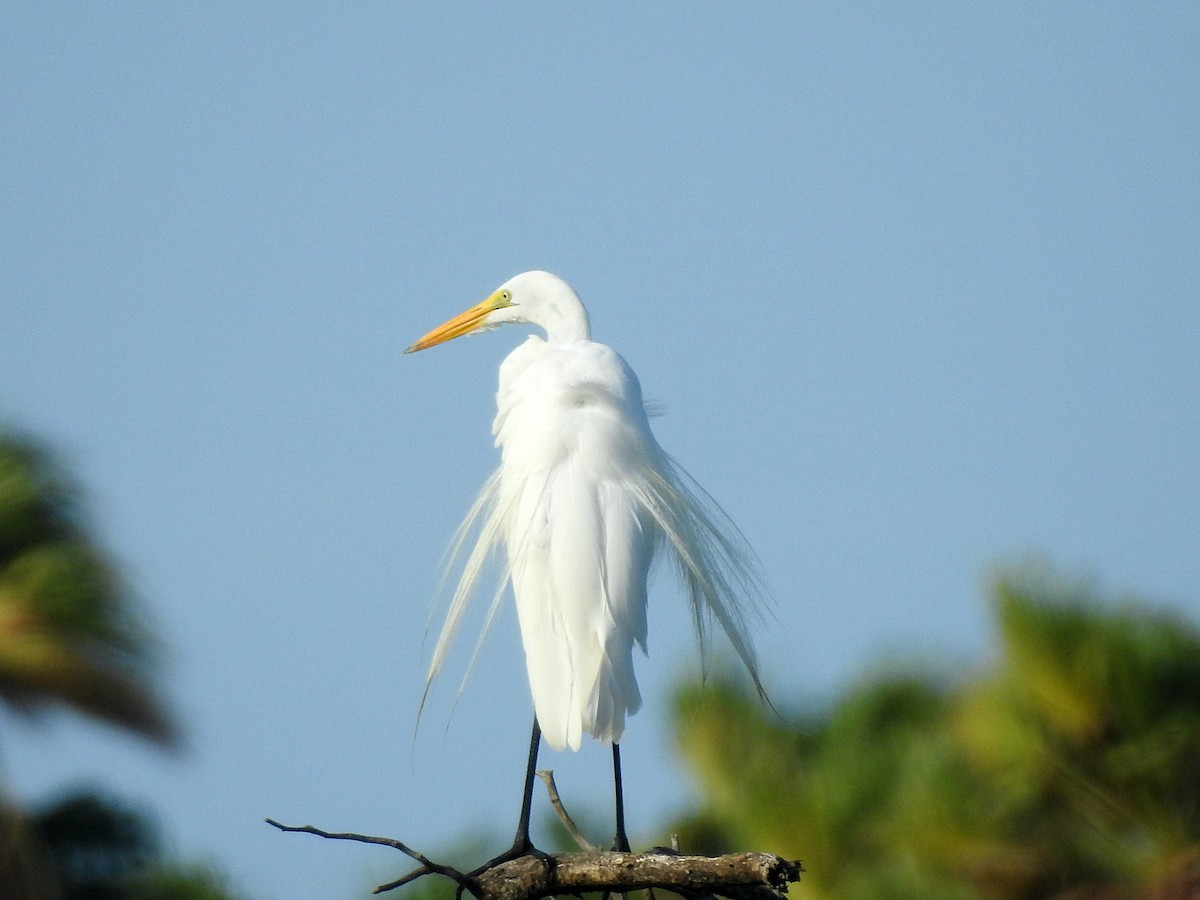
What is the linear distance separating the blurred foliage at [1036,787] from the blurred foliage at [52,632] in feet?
13.1

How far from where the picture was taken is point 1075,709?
25.7 feet

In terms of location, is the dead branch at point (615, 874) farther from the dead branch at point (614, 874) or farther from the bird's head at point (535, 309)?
the bird's head at point (535, 309)

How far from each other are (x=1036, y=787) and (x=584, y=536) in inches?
168

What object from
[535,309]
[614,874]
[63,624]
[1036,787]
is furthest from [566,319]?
[1036,787]

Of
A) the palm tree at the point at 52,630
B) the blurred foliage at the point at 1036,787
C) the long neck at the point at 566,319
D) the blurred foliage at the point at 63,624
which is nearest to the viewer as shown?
the palm tree at the point at 52,630

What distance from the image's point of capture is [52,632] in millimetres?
4367

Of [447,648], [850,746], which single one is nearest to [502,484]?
[447,648]

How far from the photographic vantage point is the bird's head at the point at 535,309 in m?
5.55

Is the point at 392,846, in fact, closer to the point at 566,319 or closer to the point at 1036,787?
the point at 566,319

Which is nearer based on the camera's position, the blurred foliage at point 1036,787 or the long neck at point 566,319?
the long neck at point 566,319

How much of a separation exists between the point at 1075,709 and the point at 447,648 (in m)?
4.43

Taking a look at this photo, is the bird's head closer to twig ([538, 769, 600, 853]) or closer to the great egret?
the great egret

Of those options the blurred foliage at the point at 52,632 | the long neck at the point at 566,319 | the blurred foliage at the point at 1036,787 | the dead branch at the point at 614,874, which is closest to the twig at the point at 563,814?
the dead branch at the point at 614,874

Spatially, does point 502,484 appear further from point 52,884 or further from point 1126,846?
point 1126,846
